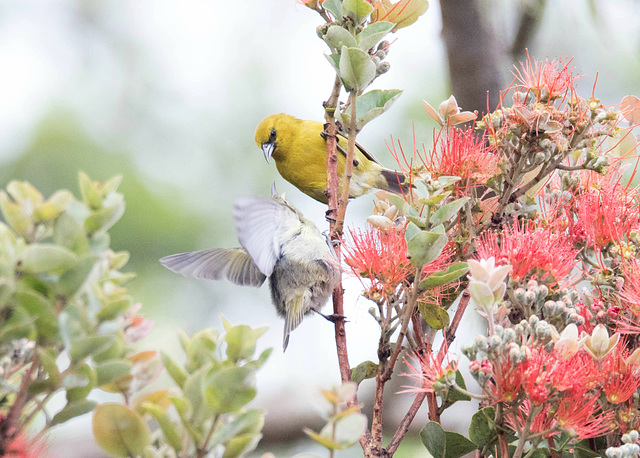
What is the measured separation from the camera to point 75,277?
418mm

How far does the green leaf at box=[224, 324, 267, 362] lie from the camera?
44 cm

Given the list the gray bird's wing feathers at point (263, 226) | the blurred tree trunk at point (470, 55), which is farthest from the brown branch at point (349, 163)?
the blurred tree trunk at point (470, 55)

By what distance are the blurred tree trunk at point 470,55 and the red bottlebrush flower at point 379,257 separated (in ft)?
3.06

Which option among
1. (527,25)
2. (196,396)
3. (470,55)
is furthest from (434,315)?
(527,25)

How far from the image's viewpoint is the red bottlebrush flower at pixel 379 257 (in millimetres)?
754

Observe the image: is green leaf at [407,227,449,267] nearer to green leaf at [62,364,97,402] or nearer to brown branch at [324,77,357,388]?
brown branch at [324,77,357,388]

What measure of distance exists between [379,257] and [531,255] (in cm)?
18

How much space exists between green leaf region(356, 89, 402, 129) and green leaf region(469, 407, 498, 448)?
350mm

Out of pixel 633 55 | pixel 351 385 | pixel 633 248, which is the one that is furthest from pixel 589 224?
pixel 633 55

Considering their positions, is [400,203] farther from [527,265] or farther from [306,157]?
[306,157]

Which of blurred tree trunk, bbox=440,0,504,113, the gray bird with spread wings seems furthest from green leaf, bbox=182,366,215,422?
blurred tree trunk, bbox=440,0,504,113

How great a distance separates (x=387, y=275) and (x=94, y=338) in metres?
0.42

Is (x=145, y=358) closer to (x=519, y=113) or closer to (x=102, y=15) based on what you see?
(x=519, y=113)

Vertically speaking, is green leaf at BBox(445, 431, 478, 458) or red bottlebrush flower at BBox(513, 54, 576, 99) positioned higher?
red bottlebrush flower at BBox(513, 54, 576, 99)
